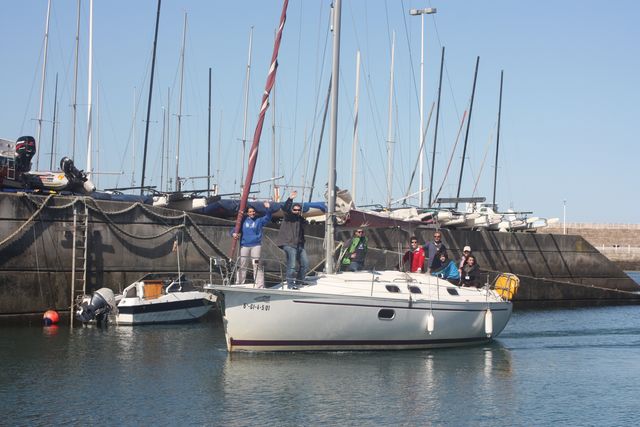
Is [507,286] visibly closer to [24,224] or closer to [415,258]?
[415,258]

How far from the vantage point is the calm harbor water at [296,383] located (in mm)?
16188

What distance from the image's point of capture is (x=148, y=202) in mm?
34719

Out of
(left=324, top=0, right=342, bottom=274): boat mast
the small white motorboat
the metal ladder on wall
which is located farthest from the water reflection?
the metal ladder on wall

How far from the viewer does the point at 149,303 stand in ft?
93.8

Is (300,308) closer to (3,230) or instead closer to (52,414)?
(52,414)

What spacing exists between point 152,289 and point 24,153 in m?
7.23

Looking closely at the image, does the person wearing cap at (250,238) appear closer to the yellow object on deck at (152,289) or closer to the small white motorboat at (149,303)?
the small white motorboat at (149,303)

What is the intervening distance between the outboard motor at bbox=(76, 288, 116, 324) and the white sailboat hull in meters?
7.66

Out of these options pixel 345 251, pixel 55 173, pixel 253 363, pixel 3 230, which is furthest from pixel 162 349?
pixel 55 173

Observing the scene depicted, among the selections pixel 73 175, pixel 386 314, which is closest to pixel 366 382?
pixel 386 314

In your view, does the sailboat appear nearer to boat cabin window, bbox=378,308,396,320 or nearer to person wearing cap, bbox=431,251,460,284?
boat cabin window, bbox=378,308,396,320

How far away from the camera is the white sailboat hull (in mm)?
21078

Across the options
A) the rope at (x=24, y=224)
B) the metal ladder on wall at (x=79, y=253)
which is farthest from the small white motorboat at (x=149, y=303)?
the rope at (x=24, y=224)

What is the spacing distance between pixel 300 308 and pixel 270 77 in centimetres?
619
